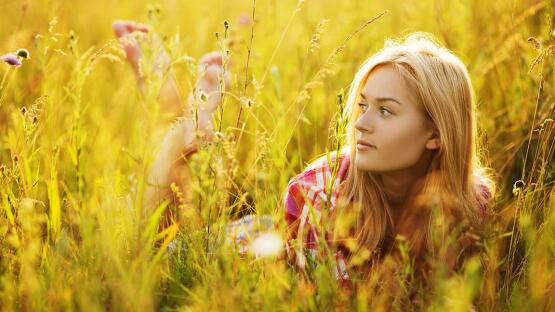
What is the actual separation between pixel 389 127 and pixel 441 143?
175 mm

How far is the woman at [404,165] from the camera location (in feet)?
6.07

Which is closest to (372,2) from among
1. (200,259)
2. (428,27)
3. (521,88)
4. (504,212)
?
(428,27)

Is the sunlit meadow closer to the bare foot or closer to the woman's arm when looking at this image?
the woman's arm

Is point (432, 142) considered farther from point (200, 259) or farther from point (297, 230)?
point (200, 259)

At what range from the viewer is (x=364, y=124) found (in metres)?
1.83

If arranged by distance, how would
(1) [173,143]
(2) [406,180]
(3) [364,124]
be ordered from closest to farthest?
(3) [364,124], (2) [406,180], (1) [173,143]

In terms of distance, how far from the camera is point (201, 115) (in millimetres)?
2695

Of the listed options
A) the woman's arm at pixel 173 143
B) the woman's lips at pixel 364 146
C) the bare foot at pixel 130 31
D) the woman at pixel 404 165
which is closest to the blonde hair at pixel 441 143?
the woman at pixel 404 165

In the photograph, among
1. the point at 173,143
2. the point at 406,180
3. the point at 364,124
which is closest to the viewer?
the point at 364,124

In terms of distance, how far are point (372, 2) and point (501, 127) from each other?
5.03ft

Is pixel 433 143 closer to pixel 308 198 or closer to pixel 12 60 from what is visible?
pixel 308 198

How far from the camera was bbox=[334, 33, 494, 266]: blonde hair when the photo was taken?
189 cm

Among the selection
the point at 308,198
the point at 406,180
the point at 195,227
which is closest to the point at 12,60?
the point at 195,227

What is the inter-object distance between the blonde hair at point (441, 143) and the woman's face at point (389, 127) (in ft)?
0.12
